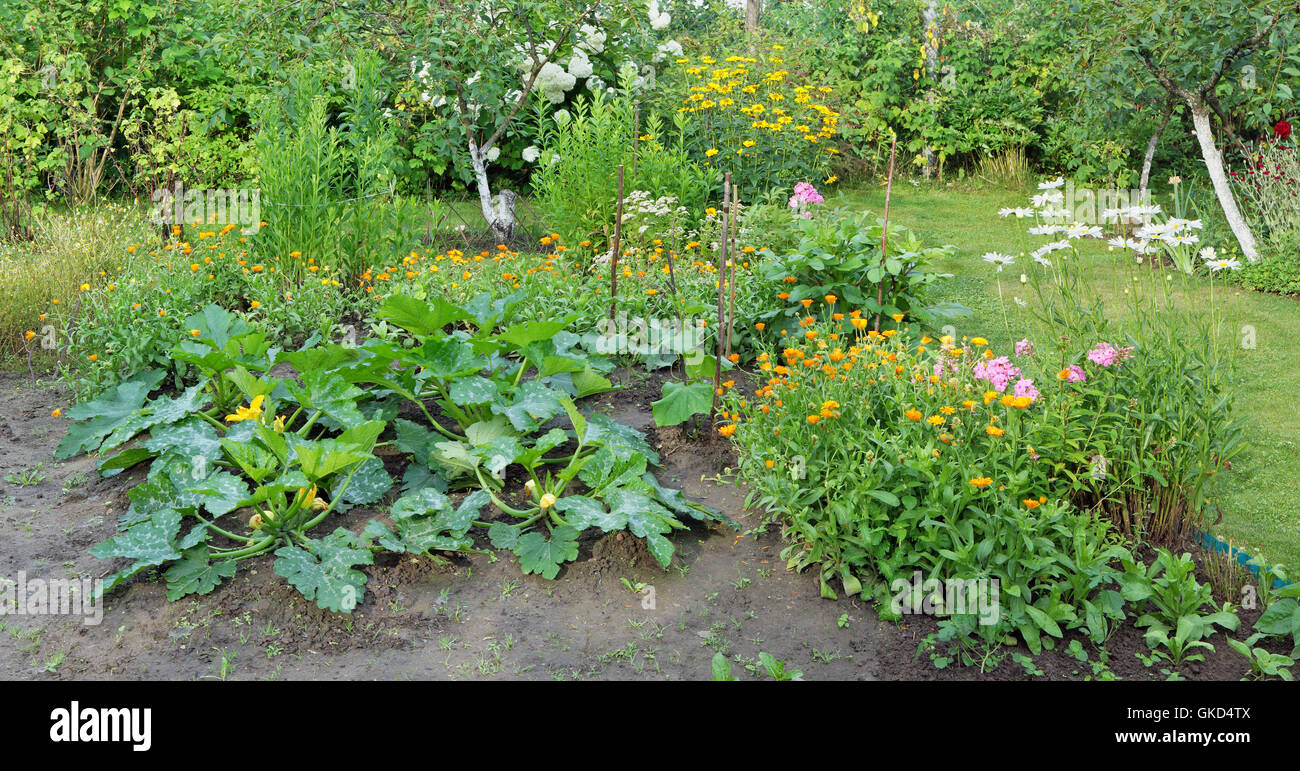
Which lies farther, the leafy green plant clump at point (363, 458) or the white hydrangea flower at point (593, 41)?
the white hydrangea flower at point (593, 41)

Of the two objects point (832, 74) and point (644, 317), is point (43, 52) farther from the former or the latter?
point (832, 74)

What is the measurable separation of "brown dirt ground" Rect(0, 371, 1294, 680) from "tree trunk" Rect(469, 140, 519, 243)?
13.1 feet

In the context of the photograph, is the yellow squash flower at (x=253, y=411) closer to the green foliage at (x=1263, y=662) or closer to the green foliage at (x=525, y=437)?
the green foliage at (x=525, y=437)

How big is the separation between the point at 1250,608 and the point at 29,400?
199 inches

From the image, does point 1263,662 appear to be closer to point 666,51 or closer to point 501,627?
point 501,627

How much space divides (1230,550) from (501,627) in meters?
2.28

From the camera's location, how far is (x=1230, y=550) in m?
3.29

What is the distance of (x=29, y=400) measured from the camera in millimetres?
4891

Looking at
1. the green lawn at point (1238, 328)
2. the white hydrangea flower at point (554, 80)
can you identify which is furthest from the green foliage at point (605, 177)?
the green lawn at point (1238, 328)

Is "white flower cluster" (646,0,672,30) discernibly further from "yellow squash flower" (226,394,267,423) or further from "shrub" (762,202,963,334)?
"yellow squash flower" (226,394,267,423)

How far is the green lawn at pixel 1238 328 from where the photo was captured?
374 cm

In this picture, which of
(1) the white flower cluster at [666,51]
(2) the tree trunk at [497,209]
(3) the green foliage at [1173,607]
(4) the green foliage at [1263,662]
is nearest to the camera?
(4) the green foliage at [1263,662]

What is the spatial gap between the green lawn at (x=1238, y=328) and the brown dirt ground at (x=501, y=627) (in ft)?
2.63

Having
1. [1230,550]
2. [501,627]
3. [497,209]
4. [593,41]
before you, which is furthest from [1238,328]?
[593,41]
